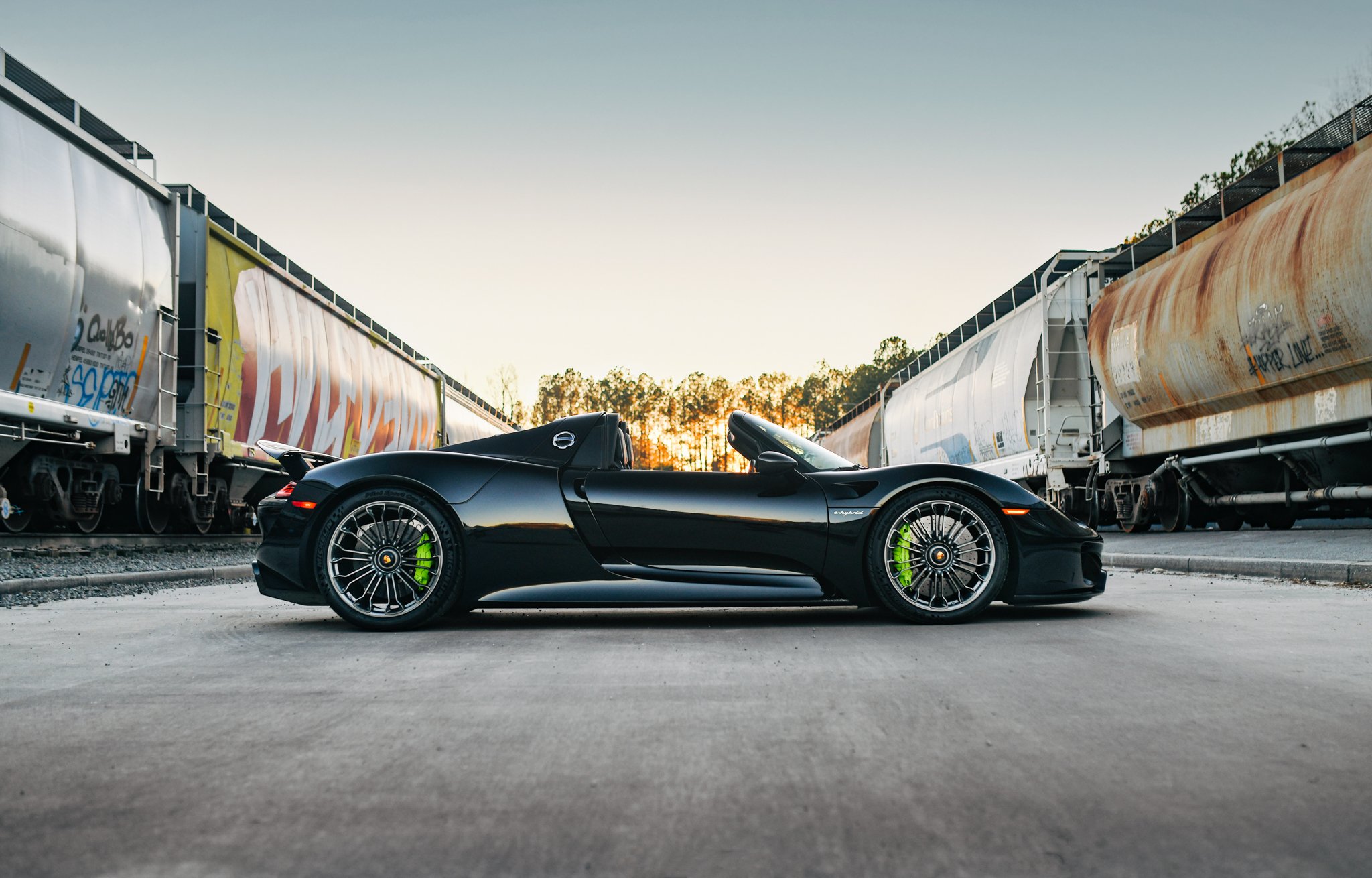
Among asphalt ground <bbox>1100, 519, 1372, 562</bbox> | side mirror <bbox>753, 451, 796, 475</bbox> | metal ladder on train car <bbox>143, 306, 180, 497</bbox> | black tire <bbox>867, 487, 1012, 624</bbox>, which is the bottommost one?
asphalt ground <bbox>1100, 519, 1372, 562</bbox>

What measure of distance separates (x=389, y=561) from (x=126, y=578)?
401 centimetres

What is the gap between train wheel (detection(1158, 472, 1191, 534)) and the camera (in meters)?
14.5

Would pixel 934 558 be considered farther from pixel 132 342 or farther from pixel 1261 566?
pixel 132 342

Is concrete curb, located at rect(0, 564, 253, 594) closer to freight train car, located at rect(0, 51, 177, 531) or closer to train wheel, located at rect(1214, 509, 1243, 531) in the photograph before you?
freight train car, located at rect(0, 51, 177, 531)

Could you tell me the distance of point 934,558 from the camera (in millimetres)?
5027

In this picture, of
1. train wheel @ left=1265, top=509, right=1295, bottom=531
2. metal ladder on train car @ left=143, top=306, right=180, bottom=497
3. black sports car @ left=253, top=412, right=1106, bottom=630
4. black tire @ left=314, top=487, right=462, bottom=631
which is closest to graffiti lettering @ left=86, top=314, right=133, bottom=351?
metal ladder on train car @ left=143, top=306, right=180, bottom=497

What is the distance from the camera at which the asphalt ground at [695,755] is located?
5.95 ft

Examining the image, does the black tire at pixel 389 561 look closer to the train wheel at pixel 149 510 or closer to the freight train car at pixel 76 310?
the freight train car at pixel 76 310

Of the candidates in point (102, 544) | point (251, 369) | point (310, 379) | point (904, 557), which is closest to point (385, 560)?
point (904, 557)

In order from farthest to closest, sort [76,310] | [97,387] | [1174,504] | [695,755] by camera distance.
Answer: [1174,504], [97,387], [76,310], [695,755]

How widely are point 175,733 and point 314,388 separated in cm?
1392

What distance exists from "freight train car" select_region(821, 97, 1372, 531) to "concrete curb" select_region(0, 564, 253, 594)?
10091mm

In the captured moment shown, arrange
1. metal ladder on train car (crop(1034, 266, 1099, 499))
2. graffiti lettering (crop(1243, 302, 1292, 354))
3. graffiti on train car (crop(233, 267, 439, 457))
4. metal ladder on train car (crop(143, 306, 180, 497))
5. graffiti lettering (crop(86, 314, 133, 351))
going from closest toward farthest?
graffiti lettering (crop(86, 314, 133, 351))
graffiti lettering (crop(1243, 302, 1292, 354))
metal ladder on train car (crop(143, 306, 180, 497))
graffiti on train car (crop(233, 267, 439, 457))
metal ladder on train car (crop(1034, 266, 1099, 499))

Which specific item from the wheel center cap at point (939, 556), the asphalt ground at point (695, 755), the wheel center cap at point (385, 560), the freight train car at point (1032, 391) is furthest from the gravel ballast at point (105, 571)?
the freight train car at point (1032, 391)
